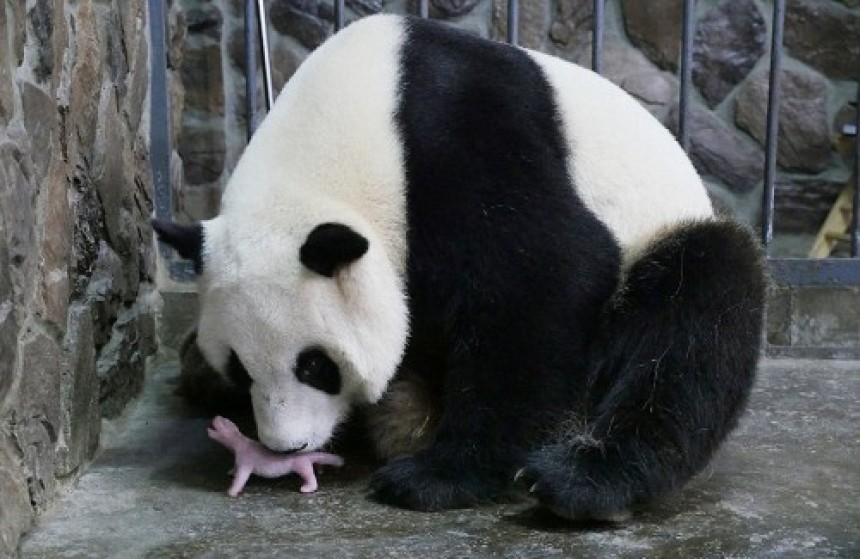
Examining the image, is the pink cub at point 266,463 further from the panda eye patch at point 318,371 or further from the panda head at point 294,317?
the panda eye patch at point 318,371

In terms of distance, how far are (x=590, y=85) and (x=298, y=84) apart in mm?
708

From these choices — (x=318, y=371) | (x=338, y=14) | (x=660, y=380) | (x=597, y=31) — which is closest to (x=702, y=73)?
(x=597, y=31)

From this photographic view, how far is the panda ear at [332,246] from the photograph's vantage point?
254 cm

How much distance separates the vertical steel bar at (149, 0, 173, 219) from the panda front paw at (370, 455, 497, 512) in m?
1.58

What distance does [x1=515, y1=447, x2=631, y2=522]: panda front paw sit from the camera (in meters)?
2.53

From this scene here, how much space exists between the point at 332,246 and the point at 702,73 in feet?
11.7

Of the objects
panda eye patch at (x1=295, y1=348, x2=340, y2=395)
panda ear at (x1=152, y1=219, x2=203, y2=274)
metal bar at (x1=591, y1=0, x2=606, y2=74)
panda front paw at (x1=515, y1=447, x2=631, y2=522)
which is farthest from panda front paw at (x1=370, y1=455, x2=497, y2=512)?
metal bar at (x1=591, y1=0, x2=606, y2=74)

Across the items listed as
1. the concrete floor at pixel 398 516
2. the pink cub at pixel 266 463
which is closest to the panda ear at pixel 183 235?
the pink cub at pixel 266 463

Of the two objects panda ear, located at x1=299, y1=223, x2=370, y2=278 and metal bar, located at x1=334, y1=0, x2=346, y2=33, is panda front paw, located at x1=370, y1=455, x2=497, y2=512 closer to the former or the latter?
panda ear, located at x1=299, y1=223, x2=370, y2=278

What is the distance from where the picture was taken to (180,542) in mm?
2480

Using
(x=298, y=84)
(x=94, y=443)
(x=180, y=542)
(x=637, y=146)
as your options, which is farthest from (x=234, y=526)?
(x=637, y=146)

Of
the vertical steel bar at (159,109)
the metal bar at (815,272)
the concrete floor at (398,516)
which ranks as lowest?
the concrete floor at (398,516)

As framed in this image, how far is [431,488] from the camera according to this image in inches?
106

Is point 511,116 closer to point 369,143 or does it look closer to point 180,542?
point 369,143
